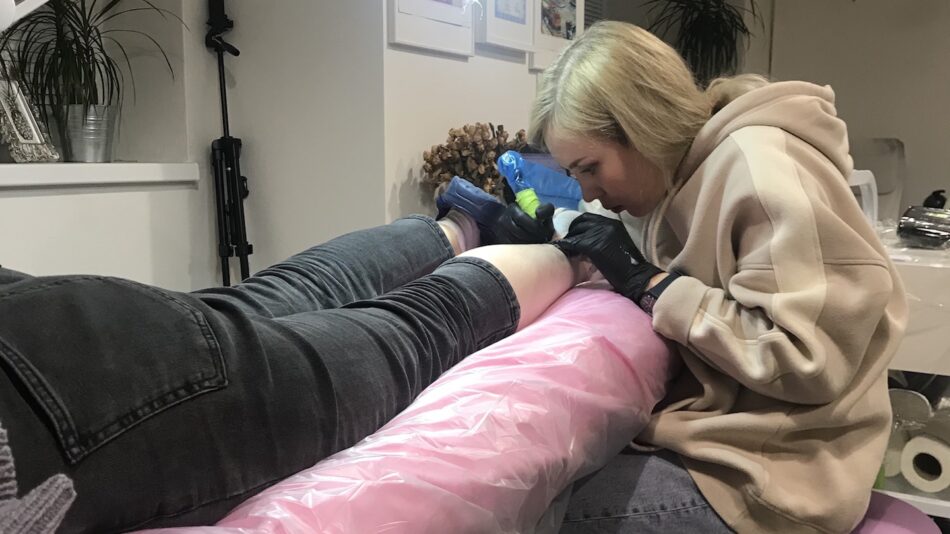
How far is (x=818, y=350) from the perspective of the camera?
0.80 m

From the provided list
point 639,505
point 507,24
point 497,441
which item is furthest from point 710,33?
point 497,441

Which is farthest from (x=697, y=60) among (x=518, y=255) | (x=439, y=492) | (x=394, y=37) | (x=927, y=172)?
(x=439, y=492)

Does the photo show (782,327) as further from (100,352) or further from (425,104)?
(425,104)

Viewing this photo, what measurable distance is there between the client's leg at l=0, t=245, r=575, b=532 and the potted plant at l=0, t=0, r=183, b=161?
4.11ft

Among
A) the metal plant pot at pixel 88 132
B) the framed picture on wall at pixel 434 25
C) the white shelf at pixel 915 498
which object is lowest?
the white shelf at pixel 915 498

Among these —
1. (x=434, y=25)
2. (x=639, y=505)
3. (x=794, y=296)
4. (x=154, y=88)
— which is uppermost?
(x=434, y=25)

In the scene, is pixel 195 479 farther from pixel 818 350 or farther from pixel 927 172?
pixel 927 172

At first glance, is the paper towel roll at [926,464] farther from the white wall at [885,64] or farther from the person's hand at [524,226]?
the white wall at [885,64]

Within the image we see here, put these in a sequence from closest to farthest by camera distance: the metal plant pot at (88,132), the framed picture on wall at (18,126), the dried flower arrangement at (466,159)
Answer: the framed picture on wall at (18,126) < the metal plant pot at (88,132) < the dried flower arrangement at (466,159)

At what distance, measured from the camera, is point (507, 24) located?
212 centimetres

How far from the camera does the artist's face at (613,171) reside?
1087 millimetres

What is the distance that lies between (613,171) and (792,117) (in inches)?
10.1

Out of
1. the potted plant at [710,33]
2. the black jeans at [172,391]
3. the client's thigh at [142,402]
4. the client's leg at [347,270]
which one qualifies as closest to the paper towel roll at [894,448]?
the client's leg at [347,270]

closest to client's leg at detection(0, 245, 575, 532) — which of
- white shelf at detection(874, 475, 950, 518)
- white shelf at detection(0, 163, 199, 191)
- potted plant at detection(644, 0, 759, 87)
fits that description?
white shelf at detection(0, 163, 199, 191)
